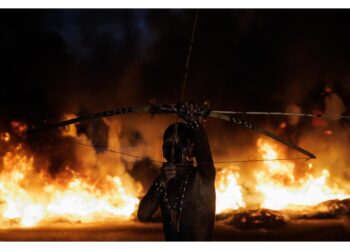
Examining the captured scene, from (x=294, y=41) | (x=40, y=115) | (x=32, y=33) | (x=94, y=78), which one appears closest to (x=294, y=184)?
(x=294, y=41)

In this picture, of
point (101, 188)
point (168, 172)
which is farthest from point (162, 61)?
point (168, 172)

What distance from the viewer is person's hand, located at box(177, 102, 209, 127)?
3.34m

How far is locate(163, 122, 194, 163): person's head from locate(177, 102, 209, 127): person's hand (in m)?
0.11

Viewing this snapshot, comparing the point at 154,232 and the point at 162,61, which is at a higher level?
the point at 162,61

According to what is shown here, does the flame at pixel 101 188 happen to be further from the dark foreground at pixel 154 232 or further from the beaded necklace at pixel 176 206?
the beaded necklace at pixel 176 206

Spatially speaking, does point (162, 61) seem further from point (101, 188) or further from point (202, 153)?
point (202, 153)

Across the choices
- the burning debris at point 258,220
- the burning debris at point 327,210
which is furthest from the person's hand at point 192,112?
the burning debris at point 327,210

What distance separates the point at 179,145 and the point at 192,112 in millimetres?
300

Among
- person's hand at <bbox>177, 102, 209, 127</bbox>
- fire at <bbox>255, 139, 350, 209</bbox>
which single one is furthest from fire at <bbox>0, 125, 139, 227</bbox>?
person's hand at <bbox>177, 102, 209, 127</bbox>

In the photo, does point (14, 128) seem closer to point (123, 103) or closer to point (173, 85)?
point (123, 103)

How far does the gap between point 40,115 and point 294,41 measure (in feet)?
10.3

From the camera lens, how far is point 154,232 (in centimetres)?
506

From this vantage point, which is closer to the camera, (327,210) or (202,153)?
(202,153)

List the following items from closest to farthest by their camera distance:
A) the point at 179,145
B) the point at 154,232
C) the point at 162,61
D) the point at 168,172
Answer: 1. the point at 168,172
2. the point at 179,145
3. the point at 154,232
4. the point at 162,61
